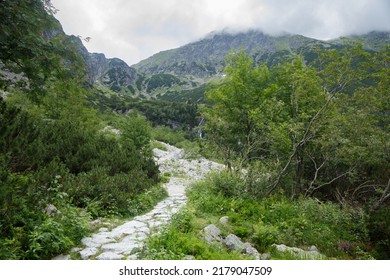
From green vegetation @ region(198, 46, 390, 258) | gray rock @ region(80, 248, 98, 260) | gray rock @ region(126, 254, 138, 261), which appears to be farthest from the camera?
green vegetation @ region(198, 46, 390, 258)

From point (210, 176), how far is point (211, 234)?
15.3 ft

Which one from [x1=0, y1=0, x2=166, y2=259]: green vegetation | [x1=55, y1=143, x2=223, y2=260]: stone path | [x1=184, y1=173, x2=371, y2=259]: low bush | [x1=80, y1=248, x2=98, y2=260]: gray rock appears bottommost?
[x1=184, y1=173, x2=371, y2=259]: low bush

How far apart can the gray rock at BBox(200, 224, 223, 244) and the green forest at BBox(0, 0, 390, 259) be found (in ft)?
Result: 0.83

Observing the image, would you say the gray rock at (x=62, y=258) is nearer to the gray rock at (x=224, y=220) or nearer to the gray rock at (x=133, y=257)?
the gray rock at (x=133, y=257)

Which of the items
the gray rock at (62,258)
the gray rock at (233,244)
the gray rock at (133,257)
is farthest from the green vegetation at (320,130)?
the gray rock at (62,258)

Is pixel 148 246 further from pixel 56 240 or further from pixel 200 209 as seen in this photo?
pixel 200 209

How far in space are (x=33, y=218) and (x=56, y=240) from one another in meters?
0.76

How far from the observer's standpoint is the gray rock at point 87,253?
4301mm

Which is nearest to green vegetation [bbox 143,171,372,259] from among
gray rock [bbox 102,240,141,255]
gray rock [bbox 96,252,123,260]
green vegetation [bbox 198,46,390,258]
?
green vegetation [bbox 198,46,390,258]

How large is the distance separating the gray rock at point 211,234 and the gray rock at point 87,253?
6.63ft

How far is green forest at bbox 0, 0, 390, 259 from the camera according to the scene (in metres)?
4.90

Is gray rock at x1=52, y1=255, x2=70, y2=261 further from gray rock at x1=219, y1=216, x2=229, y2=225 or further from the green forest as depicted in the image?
gray rock at x1=219, y1=216, x2=229, y2=225

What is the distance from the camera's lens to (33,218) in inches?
188

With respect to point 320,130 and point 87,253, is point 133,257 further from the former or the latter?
point 320,130
